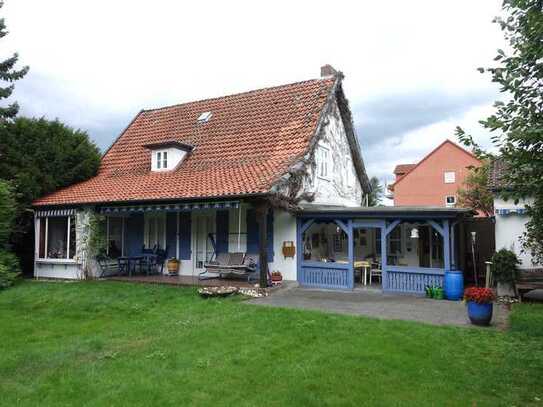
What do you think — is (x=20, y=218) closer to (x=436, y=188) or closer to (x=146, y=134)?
(x=146, y=134)

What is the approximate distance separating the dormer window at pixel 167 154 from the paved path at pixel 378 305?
→ 709cm

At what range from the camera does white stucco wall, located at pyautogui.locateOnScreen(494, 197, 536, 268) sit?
13.2 metres

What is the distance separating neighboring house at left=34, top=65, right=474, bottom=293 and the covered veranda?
35 millimetres

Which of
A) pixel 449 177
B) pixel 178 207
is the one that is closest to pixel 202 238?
pixel 178 207

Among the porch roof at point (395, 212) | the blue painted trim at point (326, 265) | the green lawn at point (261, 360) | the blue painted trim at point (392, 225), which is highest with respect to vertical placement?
the porch roof at point (395, 212)

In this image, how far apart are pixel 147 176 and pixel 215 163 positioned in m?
2.83

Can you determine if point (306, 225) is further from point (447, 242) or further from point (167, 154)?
point (167, 154)

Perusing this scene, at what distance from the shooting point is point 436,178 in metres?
39.3

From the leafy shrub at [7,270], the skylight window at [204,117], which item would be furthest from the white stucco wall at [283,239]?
the leafy shrub at [7,270]

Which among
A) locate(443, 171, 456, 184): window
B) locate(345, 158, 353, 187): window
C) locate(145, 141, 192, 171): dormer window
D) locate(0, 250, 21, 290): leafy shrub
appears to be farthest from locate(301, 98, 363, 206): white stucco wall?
locate(443, 171, 456, 184): window

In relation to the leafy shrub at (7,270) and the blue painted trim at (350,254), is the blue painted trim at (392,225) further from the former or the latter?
the leafy shrub at (7,270)

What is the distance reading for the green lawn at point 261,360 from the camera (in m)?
4.98

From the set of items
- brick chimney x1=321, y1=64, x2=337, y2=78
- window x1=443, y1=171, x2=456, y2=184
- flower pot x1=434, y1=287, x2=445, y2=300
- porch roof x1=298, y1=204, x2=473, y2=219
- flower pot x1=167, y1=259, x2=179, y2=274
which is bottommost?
flower pot x1=434, y1=287, x2=445, y2=300

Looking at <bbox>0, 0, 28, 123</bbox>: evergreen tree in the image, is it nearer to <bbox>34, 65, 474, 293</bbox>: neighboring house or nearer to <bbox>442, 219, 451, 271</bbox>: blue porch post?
<bbox>34, 65, 474, 293</bbox>: neighboring house
